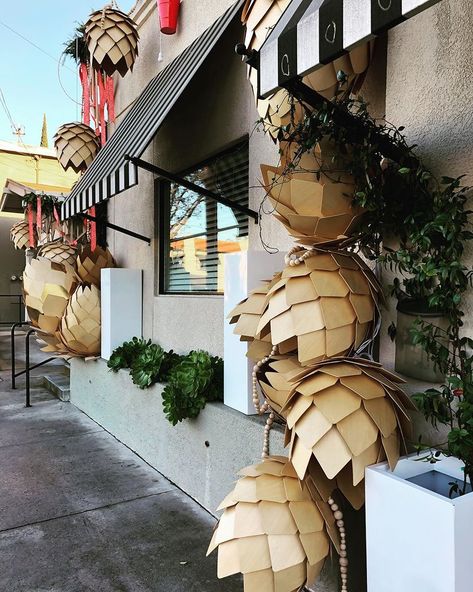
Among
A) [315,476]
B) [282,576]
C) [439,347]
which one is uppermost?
[439,347]

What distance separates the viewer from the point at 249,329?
7.91 ft

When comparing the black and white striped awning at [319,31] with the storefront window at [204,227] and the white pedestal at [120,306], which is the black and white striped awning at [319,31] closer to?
the storefront window at [204,227]

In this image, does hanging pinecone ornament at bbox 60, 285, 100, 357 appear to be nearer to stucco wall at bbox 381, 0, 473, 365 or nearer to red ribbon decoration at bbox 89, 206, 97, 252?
red ribbon decoration at bbox 89, 206, 97, 252

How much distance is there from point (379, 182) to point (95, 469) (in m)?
3.38

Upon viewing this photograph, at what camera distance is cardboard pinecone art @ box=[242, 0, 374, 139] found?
7.17 feet

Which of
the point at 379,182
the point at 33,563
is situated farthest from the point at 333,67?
the point at 33,563

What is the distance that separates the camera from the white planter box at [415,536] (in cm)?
145

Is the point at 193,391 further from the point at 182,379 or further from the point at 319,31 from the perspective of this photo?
the point at 319,31

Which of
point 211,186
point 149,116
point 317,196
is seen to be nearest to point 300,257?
point 317,196

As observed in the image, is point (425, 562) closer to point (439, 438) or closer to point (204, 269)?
point (439, 438)

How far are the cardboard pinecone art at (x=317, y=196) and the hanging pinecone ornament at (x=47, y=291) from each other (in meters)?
A: 4.10

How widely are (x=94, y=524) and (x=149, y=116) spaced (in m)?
2.94

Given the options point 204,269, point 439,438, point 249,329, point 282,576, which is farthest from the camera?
point 204,269

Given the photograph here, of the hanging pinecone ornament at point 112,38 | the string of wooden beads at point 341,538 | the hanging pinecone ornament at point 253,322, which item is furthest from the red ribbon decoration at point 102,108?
the string of wooden beads at point 341,538
